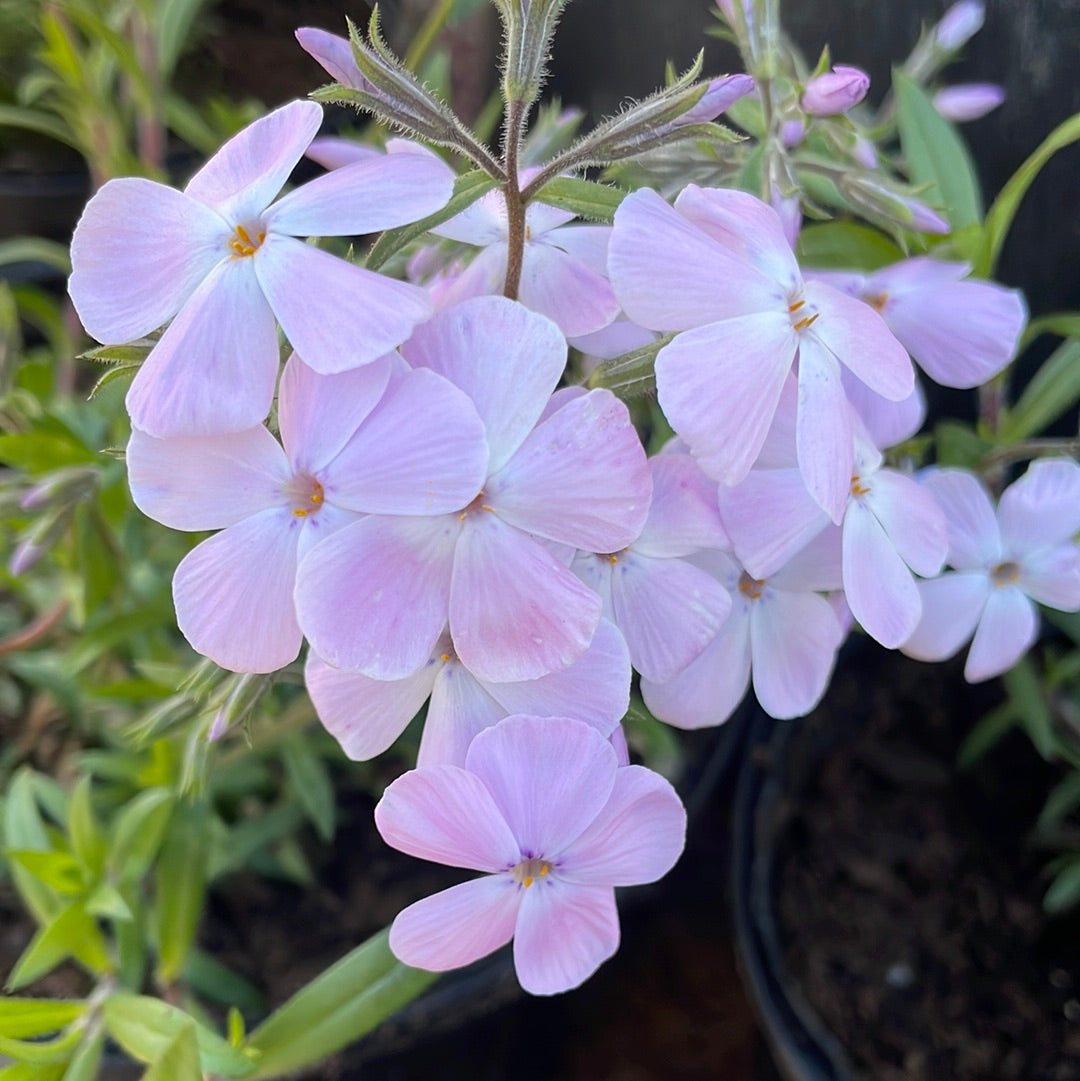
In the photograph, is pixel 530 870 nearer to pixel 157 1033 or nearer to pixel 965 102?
pixel 157 1033

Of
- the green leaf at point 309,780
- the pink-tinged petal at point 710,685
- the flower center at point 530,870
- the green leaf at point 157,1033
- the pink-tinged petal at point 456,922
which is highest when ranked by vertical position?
the pink-tinged petal at point 710,685

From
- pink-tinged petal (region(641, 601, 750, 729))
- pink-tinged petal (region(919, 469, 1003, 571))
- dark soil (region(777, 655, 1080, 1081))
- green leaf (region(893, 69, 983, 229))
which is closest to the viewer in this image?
pink-tinged petal (region(641, 601, 750, 729))

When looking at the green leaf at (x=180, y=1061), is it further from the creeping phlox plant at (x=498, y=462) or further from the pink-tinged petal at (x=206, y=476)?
the pink-tinged petal at (x=206, y=476)

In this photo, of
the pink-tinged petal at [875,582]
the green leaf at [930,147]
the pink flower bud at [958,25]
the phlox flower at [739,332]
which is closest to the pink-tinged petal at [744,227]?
the phlox flower at [739,332]

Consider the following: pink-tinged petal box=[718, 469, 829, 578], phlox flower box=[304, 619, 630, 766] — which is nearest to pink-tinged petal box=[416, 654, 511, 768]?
phlox flower box=[304, 619, 630, 766]

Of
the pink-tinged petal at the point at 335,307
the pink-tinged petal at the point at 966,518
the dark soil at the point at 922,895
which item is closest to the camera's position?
the pink-tinged petal at the point at 335,307

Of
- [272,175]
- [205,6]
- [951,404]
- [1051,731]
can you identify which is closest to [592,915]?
[272,175]

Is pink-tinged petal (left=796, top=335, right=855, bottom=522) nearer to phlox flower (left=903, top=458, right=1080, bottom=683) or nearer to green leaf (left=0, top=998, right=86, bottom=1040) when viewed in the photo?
phlox flower (left=903, top=458, right=1080, bottom=683)
